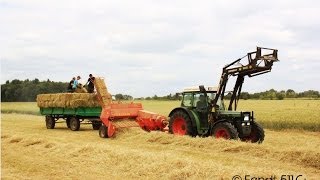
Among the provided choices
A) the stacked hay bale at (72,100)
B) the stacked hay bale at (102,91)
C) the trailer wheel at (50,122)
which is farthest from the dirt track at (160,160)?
the trailer wheel at (50,122)

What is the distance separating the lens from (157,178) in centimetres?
880

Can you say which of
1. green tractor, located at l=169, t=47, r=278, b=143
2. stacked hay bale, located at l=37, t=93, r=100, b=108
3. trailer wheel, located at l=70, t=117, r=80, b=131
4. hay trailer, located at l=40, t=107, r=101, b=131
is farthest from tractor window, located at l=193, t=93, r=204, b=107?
trailer wheel, located at l=70, t=117, r=80, b=131

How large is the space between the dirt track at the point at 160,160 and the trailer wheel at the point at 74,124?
576cm

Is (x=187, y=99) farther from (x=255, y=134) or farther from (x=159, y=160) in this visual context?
(x=159, y=160)

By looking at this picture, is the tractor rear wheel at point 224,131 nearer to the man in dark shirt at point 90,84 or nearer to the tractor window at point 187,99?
the tractor window at point 187,99

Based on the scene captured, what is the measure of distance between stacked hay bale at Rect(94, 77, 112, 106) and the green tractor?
4.26m

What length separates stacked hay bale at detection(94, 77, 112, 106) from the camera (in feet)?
62.1

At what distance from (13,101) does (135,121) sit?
181ft

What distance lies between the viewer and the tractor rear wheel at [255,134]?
14109mm

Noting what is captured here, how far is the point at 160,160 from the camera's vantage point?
9.98 meters

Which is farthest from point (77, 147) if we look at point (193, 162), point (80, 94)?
point (80, 94)

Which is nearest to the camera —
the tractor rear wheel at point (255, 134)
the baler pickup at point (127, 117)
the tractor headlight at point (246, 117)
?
the tractor headlight at point (246, 117)

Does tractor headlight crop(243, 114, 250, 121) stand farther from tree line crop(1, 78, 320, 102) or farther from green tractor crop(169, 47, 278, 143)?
tree line crop(1, 78, 320, 102)

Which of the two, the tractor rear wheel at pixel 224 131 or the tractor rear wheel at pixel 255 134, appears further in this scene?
the tractor rear wheel at pixel 255 134
